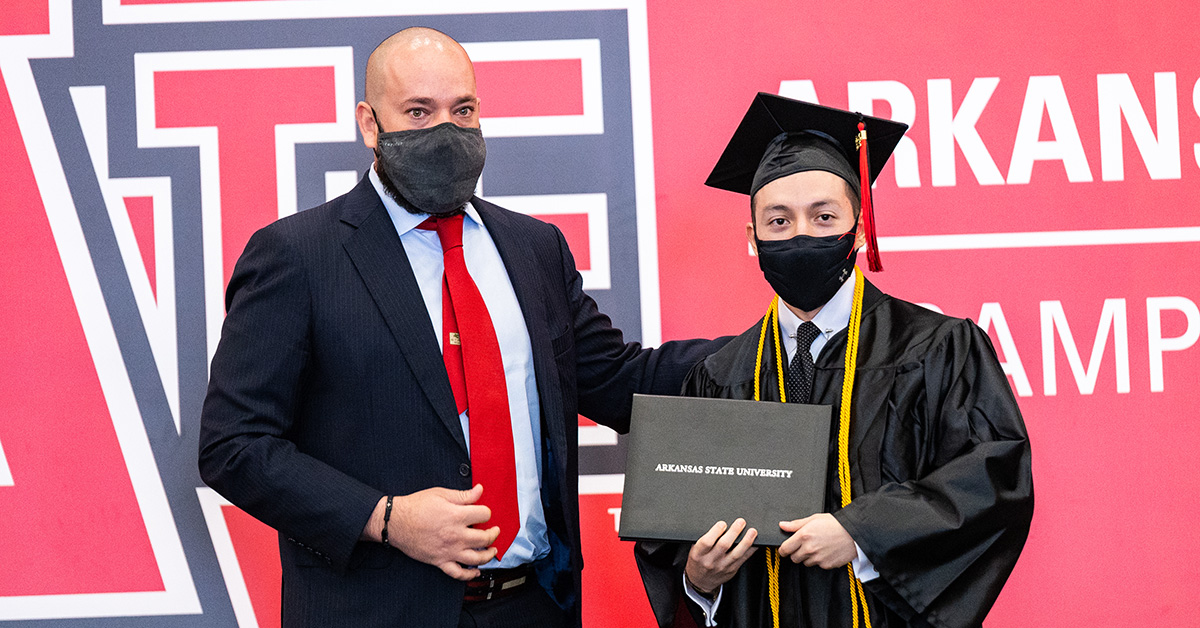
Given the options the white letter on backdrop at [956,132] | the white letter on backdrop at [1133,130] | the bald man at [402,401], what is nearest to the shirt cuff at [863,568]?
the bald man at [402,401]

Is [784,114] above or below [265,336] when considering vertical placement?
above

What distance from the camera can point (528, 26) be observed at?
3.15 meters

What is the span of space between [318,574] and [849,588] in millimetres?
1154

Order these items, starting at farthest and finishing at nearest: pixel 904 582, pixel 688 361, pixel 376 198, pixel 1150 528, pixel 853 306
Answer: pixel 1150 528
pixel 688 361
pixel 376 198
pixel 853 306
pixel 904 582

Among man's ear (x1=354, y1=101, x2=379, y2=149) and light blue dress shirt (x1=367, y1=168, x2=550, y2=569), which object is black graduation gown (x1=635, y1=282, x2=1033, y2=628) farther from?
man's ear (x1=354, y1=101, x2=379, y2=149)

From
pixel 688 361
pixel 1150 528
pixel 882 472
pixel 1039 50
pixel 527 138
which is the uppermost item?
pixel 1039 50

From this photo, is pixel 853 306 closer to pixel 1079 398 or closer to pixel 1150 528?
pixel 1079 398

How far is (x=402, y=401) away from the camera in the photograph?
2264 millimetres

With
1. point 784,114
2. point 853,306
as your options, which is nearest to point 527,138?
point 784,114

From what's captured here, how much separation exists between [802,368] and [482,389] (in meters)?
0.71

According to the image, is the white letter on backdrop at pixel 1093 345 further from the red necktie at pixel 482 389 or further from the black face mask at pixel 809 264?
the red necktie at pixel 482 389

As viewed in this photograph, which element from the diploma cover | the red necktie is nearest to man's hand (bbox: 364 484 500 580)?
the red necktie

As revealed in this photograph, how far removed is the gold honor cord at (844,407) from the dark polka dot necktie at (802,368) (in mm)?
18

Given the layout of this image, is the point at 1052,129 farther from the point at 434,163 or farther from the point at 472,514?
the point at 472,514
